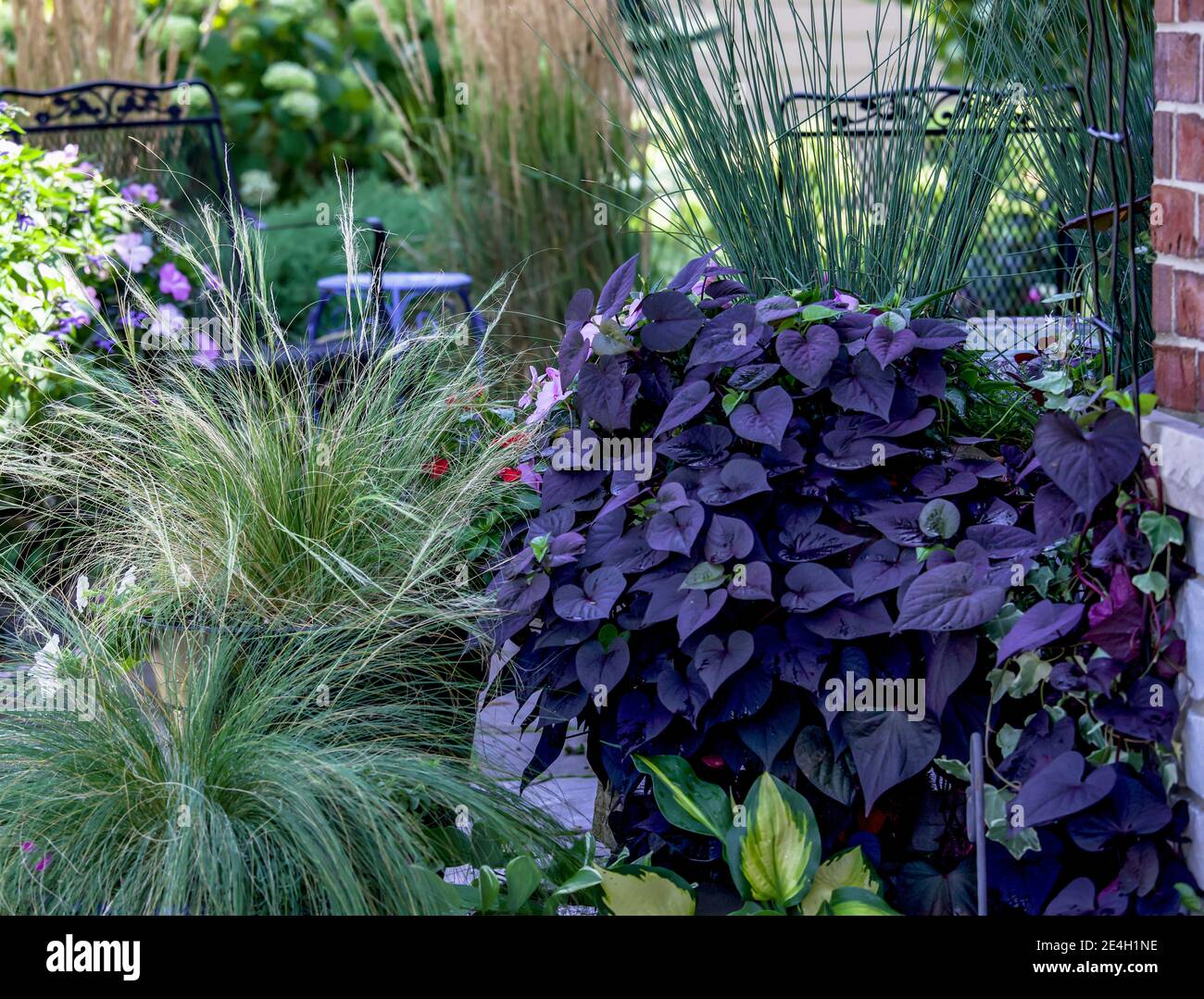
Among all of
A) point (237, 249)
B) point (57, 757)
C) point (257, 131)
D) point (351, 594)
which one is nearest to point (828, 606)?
point (351, 594)

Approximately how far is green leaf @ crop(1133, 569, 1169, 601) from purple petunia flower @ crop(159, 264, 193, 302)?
302cm

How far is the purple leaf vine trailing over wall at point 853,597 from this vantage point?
165 cm

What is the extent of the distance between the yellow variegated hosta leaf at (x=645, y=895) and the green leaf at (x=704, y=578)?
406mm

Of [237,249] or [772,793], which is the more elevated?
[237,249]

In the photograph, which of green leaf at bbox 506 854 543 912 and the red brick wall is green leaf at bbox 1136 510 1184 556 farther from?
green leaf at bbox 506 854 543 912

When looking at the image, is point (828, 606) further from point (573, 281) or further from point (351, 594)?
point (573, 281)

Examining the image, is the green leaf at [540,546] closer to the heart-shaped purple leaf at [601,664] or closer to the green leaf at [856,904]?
Answer: the heart-shaped purple leaf at [601,664]

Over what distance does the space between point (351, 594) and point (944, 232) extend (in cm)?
118

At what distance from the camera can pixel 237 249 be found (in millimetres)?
2428

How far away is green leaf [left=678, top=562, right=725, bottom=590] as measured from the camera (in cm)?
179

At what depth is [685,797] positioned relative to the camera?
183 cm

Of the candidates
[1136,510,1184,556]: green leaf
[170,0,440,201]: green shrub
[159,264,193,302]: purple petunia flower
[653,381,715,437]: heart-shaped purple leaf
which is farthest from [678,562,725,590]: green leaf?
[170,0,440,201]: green shrub

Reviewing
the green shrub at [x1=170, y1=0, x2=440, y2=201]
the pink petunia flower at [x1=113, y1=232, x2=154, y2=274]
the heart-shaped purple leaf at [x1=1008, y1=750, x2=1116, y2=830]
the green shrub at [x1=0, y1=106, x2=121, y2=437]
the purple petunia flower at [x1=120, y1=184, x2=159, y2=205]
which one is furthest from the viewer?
the green shrub at [x1=170, y1=0, x2=440, y2=201]

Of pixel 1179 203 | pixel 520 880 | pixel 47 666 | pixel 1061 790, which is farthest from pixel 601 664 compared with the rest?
pixel 1179 203
